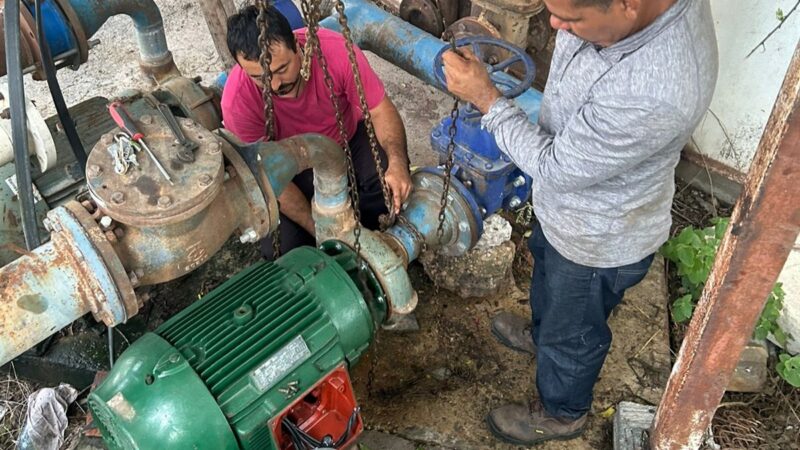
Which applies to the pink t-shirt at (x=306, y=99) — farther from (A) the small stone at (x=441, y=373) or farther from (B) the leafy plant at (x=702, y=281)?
(B) the leafy plant at (x=702, y=281)

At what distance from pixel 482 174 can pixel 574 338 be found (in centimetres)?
66

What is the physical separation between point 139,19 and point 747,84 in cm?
273

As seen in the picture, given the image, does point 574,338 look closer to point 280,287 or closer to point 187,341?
point 280,287

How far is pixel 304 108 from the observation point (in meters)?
2.88


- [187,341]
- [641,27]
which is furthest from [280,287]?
[641,27]

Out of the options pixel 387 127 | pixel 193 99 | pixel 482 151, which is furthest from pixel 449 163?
pixel 193 99

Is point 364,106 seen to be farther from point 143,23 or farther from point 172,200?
point 143,23

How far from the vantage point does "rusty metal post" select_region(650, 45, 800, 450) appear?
4.98ft

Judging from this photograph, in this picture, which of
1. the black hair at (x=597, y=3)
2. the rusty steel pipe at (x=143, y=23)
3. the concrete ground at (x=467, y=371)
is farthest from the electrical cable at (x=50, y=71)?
the black hair at (x=597, y=3)

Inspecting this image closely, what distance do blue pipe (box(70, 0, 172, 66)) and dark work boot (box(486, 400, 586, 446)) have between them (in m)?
2.07

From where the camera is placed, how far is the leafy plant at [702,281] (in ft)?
9.27

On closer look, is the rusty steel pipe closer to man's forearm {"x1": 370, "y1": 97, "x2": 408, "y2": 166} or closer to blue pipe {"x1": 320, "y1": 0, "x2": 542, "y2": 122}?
blue pipe {"x1": 320, "y1": 0, "x2": 542, "y2": 122}

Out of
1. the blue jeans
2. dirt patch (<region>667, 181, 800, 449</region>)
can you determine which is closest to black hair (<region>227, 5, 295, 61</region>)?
the blue jeans

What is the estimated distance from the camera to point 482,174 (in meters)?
2.48
